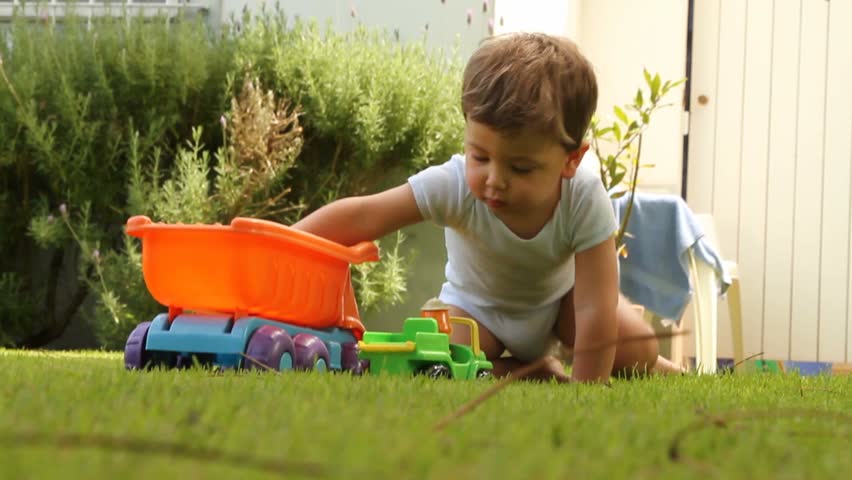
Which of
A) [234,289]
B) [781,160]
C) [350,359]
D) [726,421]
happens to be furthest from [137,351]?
[781,160]

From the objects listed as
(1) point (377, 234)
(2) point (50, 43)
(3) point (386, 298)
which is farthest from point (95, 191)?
(1) point (377, 234)

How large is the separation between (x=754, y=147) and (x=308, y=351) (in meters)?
4.60

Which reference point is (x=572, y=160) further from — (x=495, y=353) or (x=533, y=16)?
(x=533, y=16)

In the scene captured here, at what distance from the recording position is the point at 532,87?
2.30 metres

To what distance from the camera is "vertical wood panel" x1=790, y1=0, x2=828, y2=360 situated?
20.5ft

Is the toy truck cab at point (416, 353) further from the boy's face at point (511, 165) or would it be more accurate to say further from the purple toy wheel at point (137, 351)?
the purple toy wheel at point (137, 351)

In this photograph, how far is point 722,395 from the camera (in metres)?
1.77

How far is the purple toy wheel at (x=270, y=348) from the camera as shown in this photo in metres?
2.26

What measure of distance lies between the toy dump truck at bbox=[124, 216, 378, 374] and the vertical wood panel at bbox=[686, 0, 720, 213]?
427 centimetres

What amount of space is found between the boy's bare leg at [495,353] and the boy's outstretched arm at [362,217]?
378mm

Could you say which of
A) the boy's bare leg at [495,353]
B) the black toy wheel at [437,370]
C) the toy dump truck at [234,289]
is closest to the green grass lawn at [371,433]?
the black toy wheel at [437,370]

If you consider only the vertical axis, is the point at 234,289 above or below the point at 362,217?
below

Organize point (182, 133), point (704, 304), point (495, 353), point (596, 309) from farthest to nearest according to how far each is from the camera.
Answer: point (182, 133), point (704, 304), point (495, 353), point (596, 309)

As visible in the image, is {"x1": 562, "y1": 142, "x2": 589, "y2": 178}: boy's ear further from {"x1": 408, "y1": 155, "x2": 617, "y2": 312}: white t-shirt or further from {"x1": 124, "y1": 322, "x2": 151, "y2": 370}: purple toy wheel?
{"x1": 124, "y1": 322, "x2": 151, "y2": 370}: purple toy wheel
